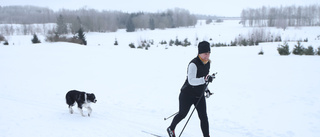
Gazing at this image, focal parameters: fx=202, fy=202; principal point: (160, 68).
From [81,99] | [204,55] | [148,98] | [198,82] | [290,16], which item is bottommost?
[148,98]

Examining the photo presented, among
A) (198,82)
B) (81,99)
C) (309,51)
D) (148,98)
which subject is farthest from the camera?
(309,51)

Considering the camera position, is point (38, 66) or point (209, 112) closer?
point (209, 112)

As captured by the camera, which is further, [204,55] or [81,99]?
[81,99]

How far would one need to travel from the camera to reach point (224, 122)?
15.8ft

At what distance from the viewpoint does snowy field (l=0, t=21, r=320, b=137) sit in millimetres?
4449

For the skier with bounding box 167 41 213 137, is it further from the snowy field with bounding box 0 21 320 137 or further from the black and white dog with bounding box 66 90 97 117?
the black and white dog with bounding box 66 90 97 117

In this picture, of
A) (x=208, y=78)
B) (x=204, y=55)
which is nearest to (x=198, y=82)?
(x=208, y=78)

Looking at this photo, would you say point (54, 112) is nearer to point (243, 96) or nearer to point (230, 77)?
point (243, 96)

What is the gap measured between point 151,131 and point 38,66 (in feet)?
32.1

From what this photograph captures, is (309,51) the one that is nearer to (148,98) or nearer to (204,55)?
(148,98)

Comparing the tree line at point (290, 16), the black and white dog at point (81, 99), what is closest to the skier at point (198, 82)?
the black and white dog at point (81, 99)

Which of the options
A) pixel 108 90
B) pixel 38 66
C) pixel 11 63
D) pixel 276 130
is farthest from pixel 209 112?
pixel 11 63

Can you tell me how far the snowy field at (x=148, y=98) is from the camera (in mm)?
4449

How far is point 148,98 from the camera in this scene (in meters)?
6.68
